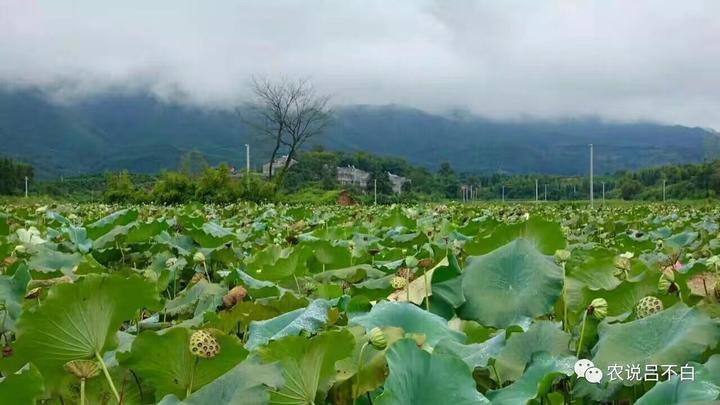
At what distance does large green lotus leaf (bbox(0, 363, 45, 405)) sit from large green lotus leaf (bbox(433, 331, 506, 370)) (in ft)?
1.34

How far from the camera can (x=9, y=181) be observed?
42.9 m

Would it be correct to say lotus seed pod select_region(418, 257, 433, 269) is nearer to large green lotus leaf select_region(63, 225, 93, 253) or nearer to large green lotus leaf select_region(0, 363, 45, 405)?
large green lotus leaf select_region(0, 363, 45, 405)

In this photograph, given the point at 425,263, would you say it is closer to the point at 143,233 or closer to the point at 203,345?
the point at 203,345

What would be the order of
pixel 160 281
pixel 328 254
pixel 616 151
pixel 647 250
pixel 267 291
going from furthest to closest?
pixel 616 151 < pixel 647 250 < pixel 328 254 < pixel 160 281 < pixel 267 291

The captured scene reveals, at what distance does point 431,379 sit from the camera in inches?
26.0

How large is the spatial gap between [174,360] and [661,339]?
536 millimetres

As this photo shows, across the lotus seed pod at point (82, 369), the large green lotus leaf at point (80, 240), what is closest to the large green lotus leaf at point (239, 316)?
the lotus seed pod at point (82, 369)

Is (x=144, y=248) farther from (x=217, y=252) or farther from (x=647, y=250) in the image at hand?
(x=647, y=250)

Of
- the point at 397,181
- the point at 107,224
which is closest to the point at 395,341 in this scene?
the point at 107,224

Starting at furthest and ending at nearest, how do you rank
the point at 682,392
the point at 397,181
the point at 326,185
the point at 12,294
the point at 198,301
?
the point at 397,181 < the point at 326,185 < the point at 198,301 < the point at 12,294 < the point at 682,392

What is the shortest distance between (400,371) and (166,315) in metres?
0.84

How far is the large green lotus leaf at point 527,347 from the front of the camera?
0.85m

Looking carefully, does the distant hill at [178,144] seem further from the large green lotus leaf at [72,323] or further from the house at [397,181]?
the large green lotus leaf at [72,323]

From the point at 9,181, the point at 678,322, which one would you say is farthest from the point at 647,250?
the point at 9,181
